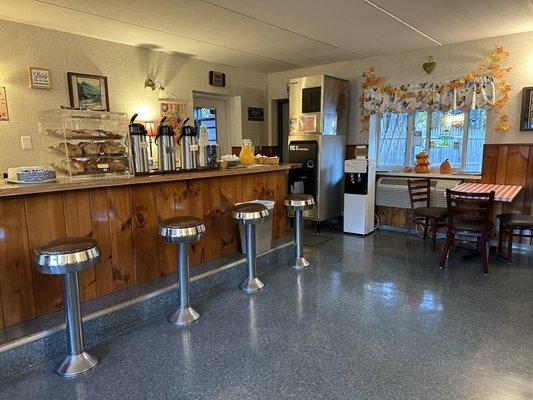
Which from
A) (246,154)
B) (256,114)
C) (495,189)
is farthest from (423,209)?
(256,114)

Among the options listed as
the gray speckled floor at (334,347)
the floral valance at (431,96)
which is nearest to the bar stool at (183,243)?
the gray speckled floor at (334,347)

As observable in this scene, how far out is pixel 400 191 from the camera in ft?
16.6

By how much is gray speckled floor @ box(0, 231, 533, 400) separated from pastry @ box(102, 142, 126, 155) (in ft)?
4.35

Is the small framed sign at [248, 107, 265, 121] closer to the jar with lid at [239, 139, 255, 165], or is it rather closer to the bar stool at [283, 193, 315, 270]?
the jar with lid at [239, 139, 255, 165]

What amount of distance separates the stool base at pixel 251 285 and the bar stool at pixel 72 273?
1.36 m

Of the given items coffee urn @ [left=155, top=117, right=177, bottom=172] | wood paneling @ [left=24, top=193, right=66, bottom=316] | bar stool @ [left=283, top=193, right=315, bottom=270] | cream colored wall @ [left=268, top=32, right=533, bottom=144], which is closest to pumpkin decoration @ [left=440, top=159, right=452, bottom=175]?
cream colored wall @ [left=268, top=32, right=533, bottom=144]

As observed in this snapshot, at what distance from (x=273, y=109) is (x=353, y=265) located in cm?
361

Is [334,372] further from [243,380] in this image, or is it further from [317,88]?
[317,88]

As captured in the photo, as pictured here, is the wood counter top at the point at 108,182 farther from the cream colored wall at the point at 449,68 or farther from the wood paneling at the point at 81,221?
the cream colored wall at the point at 449,68

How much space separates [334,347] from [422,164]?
3.46m

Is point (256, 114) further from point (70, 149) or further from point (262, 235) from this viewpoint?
point (70, 149)

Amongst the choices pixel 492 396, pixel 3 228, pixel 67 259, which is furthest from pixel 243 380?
pixel 3 228

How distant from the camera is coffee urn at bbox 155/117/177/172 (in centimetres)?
308

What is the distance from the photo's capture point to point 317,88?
199 inches
